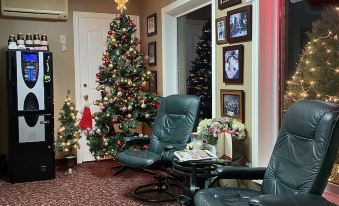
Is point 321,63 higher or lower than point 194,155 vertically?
higher

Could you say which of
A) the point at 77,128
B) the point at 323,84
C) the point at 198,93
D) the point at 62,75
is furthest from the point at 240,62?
the point at 62,75

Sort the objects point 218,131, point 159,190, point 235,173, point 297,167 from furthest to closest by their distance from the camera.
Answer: point 159,190
point 218,131
point 235,173
point 297,167

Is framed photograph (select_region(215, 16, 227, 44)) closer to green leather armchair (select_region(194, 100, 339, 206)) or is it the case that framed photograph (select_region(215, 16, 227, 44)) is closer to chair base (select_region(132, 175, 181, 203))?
green leather armchair (select_region(194, 100, 339, 206))

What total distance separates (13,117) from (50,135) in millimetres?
470

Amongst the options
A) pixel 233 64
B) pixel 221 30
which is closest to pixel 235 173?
pixel 233 64

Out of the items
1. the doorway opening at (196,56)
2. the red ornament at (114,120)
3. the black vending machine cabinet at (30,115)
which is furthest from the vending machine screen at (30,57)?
the doorway opening at (196,56)

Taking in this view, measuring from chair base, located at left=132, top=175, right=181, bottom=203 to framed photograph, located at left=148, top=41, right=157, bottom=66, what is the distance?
1.88m

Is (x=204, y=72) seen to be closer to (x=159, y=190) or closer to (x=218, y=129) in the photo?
(x=218, y=129)

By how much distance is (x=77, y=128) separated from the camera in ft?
15.8

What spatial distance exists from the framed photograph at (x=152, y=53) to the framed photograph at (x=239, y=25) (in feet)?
6.09

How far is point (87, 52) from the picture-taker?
5.39m

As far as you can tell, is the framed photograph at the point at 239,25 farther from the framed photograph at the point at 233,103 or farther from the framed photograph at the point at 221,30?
the framed photograph at the point at 233,103

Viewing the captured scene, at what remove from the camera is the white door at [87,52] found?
5.32 meters

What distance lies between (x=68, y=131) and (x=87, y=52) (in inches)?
50.8
